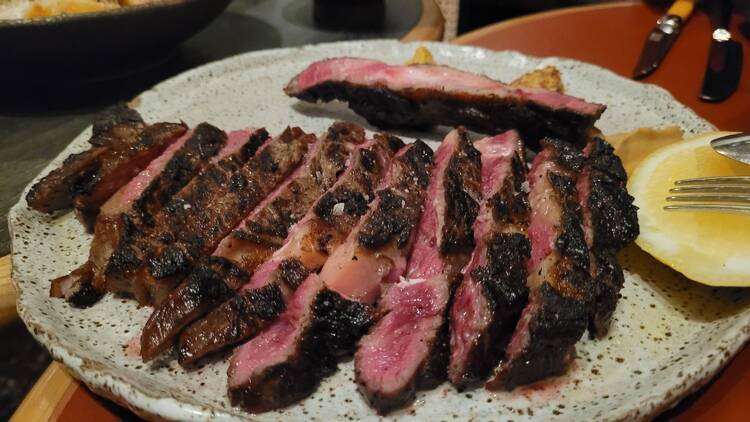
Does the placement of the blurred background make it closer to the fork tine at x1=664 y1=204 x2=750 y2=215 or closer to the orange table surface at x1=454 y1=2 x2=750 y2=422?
the orange table surface at x1=454 y1=2 x2=750 y2=422

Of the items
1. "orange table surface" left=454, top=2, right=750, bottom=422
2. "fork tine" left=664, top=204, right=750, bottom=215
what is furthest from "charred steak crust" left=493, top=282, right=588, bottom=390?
"orange table surface" left=454, top=2, right=750, bottom=422

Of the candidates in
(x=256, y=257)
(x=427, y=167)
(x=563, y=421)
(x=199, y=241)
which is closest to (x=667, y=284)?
(x=563, y=421)

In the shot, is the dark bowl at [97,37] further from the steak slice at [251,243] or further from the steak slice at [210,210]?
the steak slice at [251,243]

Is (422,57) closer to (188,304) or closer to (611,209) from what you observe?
(611,209)

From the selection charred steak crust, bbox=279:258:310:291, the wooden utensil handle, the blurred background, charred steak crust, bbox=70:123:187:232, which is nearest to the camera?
charred steak crust, bbox=279:258:310:291

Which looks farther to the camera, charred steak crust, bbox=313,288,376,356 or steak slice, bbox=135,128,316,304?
steak slice, bbox=135,128,316,304

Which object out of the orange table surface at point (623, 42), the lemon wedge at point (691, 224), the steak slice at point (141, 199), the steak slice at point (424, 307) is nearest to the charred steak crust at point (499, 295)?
the steak slice at point (424, 307)

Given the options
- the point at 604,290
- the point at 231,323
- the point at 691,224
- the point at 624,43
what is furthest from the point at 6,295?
the point at 624,43
